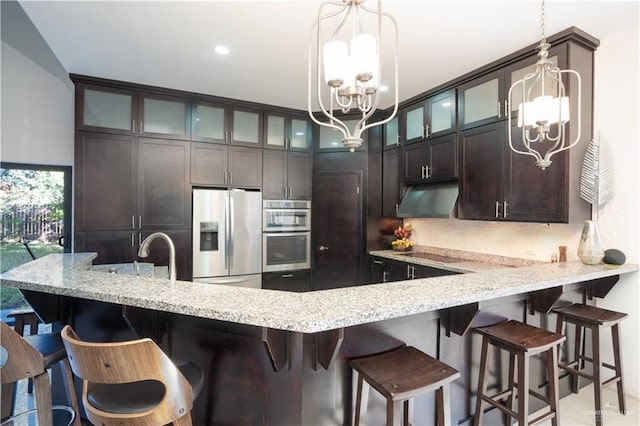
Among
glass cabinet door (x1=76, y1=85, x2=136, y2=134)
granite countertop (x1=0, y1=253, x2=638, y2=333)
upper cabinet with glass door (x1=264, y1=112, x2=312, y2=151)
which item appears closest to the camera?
granite countertop (x1=0, y1=253, x2=638, y2=333)

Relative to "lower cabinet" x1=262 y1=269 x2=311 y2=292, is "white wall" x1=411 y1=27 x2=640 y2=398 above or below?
above

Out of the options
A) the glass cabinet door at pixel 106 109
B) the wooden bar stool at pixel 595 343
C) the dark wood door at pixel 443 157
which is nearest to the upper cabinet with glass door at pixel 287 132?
the glass cabinet door at pixel 106 109

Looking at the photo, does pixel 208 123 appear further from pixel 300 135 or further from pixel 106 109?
pixel 300 135

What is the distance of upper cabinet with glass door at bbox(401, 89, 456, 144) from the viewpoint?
3429 millimetres

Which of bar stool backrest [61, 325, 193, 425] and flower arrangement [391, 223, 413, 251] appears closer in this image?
bar stool backrest [61, 325, 193, 425]

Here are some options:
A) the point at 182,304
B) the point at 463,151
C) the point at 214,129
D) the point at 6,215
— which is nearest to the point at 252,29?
the point at 214,129

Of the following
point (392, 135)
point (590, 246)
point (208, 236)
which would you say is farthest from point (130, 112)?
point (590, 246)

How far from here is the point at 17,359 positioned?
4.61ft

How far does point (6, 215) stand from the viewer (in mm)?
3346

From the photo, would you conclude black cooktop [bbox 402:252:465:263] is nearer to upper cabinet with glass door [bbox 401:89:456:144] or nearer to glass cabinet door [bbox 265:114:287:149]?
upper cabinet with glass door [bbox 401:89:456:144]

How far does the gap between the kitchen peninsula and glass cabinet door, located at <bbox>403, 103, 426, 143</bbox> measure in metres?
2.36

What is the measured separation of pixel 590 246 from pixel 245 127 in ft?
12.0

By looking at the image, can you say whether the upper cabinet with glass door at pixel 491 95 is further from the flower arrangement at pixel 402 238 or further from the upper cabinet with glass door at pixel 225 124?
the upper cabinet with glass door at pixel 225 124

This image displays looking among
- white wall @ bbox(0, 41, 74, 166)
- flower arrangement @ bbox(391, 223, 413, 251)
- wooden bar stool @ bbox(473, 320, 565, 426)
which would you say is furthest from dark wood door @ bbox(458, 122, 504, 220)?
white wall @ bbox(0, 41, 74, 166)
